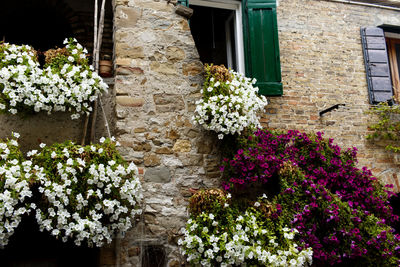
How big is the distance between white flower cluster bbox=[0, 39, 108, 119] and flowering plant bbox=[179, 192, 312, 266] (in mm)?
1610

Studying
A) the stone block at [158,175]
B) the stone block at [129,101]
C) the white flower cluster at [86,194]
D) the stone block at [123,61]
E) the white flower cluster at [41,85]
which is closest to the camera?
the white flower cluster at [86,194]

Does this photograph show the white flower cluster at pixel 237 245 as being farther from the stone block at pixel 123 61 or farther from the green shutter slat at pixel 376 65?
the green shutter slat at pixel 376 65

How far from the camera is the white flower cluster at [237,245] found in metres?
3.69

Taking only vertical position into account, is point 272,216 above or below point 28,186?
below

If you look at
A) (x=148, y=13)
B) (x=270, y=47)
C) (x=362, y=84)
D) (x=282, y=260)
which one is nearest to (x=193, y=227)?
(x=282, y=260)

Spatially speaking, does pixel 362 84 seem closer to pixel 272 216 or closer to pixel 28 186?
pixel 272 216

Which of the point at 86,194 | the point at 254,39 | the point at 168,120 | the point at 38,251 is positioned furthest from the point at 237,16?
the point at 38,251

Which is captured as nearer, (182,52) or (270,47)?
(182,52)

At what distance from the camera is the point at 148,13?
4.54m

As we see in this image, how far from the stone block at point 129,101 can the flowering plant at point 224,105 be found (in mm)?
607

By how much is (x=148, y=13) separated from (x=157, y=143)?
1526mm

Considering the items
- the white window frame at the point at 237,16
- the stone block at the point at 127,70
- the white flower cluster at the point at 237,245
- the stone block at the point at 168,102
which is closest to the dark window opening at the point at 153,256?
the white flower cluster at the point at 237,245

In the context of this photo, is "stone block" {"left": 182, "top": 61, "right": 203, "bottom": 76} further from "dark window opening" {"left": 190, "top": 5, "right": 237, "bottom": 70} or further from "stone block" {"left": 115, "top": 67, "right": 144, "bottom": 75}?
"dark window opening" {"left": 190, "top": 5, "right": 237, "bottom": 70}

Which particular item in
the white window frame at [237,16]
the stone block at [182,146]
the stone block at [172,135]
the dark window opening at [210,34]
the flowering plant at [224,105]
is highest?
the dark window opening at [210,34]
